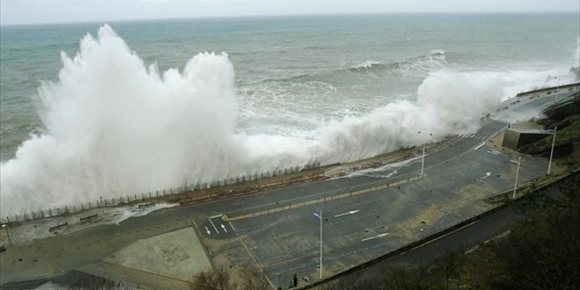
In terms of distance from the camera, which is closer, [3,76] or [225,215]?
[225,215]

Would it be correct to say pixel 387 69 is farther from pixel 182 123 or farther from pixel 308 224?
pixel 308 224

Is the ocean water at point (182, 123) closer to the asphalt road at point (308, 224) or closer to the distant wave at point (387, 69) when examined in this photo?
the distant wave at point (387, 69)

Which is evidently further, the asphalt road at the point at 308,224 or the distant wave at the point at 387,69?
the distant wave at the point at 387,69

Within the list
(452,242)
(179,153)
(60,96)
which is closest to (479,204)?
(452,242)

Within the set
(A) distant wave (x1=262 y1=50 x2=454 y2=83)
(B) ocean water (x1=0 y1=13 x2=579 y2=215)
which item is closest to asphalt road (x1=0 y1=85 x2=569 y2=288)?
(B) ocean water (x1=0 y1=13 x2=579 y2=215)

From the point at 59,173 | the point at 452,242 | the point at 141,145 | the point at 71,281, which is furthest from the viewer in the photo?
the point at 141,145

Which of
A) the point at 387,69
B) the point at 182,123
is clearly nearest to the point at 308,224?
the point at 182,123

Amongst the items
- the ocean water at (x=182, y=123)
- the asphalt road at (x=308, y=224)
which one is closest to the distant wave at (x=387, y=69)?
the ocean water at (x=182, y=123)

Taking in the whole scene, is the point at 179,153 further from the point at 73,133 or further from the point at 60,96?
the point at 60,96

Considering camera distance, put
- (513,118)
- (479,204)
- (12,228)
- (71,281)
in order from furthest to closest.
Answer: (513,118)
(479,204)
(12,228)
(71,281)
